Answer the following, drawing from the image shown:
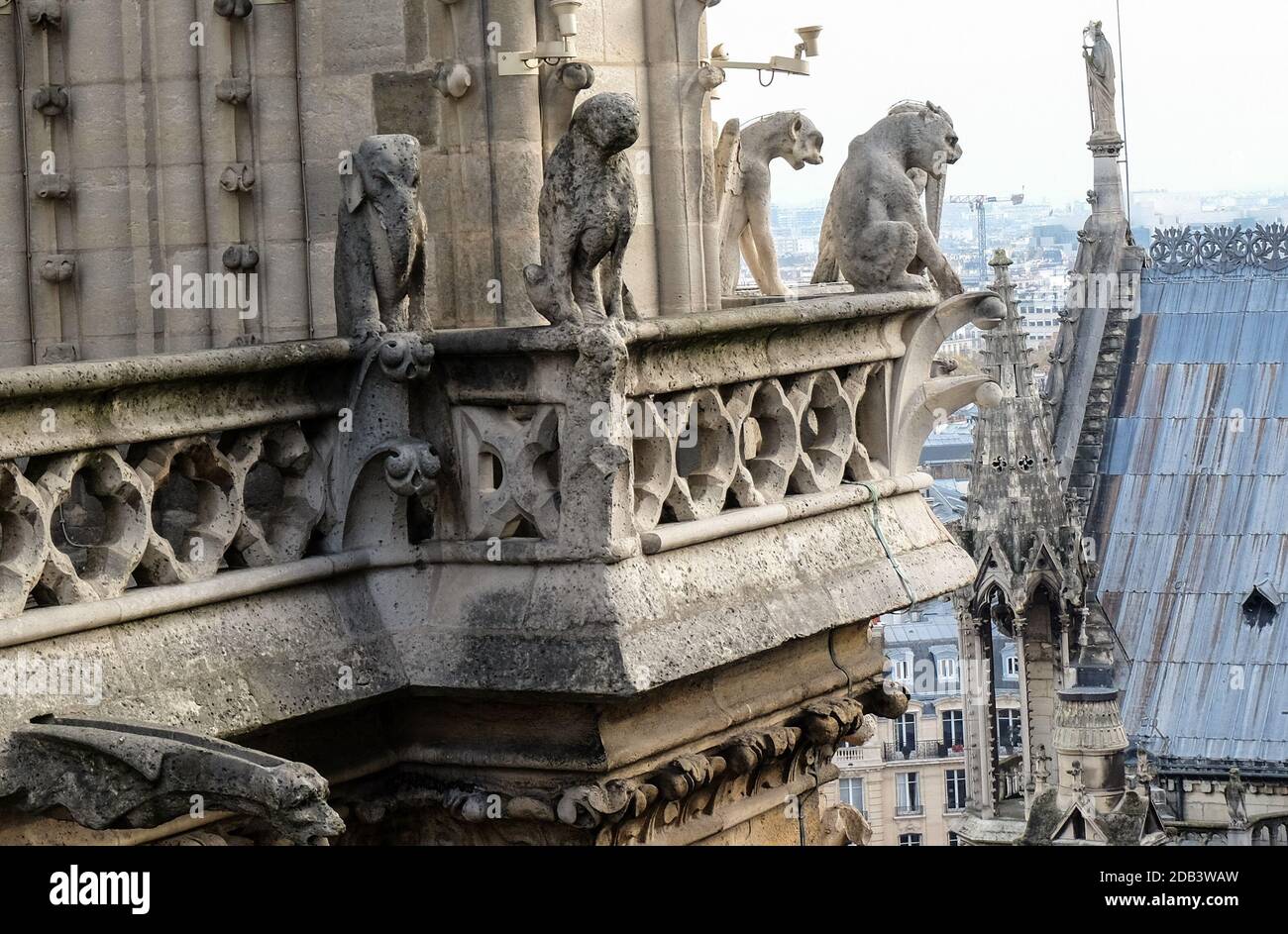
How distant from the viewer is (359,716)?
329 inches

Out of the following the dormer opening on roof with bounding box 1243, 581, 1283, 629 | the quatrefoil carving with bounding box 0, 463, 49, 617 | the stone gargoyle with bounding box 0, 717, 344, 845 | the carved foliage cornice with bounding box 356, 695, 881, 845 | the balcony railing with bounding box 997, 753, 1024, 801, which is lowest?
the balcony railing with bounding box 997, 753, 1024, 801

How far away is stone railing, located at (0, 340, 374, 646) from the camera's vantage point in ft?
23.4

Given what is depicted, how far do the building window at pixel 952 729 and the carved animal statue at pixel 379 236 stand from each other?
61.6m

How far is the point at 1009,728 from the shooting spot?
60.5 metres

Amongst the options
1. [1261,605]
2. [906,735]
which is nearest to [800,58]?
[1261,605]

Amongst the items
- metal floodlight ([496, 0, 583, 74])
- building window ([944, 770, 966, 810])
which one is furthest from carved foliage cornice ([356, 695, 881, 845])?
building window ([944, 770, 966, 810])

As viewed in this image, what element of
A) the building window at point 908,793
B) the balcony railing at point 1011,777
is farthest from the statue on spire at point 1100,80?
the building window at point 908,793

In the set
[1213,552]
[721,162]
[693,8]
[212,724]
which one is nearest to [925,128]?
[721,162]

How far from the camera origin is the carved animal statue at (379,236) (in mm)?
8102

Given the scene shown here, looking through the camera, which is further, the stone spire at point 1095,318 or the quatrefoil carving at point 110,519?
the stone spire at point 1095,318

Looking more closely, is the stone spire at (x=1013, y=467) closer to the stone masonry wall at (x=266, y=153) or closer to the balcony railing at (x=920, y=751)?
the balcony railing at (x=920, y=751)

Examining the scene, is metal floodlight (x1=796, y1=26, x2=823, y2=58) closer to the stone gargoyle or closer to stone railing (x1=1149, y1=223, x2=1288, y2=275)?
the stone gargoyle

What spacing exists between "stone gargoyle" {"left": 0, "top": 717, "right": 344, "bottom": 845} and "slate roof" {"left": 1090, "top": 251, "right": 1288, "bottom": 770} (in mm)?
42864

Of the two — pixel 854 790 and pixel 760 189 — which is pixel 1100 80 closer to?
pixel 854 790
